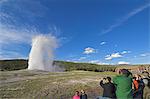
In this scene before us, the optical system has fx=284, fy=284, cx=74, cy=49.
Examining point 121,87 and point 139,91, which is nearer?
point 121,87

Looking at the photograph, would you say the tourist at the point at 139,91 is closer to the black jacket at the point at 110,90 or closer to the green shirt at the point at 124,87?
the black jacket at the point at 110,90

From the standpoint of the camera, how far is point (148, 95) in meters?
15.5

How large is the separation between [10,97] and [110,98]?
12872 millimetres

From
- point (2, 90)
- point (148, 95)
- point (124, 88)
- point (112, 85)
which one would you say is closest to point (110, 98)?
point (112, 85)

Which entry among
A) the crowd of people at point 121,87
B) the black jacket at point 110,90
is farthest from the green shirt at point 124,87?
the black jacket at point 110,90

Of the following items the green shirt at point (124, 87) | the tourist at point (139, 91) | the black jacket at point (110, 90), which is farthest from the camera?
the tourist at point (139, 91)

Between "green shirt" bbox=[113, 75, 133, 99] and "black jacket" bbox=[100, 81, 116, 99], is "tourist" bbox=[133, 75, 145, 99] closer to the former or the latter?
"black jacket" bbox=[100, 81, 116, 99]

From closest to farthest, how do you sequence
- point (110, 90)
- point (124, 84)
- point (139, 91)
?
point (124, 84) → point (110, 90) → point (139, 91)

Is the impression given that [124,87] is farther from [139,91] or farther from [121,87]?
[139,91]

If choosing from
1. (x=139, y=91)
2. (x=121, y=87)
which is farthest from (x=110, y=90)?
(x=139, y=91)

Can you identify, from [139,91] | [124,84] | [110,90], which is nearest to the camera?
[124,84]

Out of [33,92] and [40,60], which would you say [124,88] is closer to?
[33,92]

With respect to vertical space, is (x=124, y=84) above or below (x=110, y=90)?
above

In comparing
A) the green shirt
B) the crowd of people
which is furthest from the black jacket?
the green shirt
